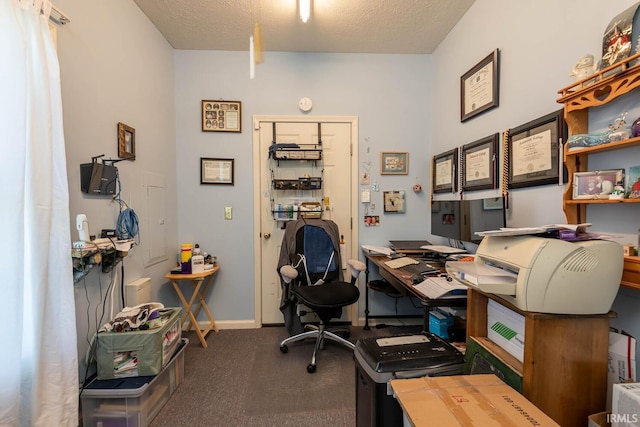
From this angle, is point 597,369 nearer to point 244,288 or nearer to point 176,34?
point 244,288

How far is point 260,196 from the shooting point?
271 centimetres

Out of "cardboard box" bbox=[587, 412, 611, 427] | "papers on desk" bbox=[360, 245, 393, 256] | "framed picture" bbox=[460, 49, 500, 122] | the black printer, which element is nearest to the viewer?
"cardboard box" bbox=[587, 412, 611, 427]

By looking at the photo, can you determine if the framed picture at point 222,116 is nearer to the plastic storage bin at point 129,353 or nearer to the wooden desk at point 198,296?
the wooden desk at point 198,296

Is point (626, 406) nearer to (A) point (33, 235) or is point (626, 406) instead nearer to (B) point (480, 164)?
(B) point (480, 164)

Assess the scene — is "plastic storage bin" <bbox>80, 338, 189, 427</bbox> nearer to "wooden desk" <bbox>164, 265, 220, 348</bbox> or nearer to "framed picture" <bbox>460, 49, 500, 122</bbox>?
"wooden desk" <bbox>164, 265, 220, 348</bbox>

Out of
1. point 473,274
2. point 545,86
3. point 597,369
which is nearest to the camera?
point 597,369

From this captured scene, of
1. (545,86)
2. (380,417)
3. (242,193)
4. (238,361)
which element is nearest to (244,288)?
(238,361)

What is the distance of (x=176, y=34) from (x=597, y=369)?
3.57 m

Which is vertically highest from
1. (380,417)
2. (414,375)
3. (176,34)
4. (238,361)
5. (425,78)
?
(176,34)

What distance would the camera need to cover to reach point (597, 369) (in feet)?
3.07

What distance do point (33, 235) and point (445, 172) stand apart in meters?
2.84

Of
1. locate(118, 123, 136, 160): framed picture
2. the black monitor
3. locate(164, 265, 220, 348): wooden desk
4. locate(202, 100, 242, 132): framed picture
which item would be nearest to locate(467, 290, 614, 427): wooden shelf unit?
the black monitor

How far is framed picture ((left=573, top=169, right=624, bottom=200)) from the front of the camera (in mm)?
1035

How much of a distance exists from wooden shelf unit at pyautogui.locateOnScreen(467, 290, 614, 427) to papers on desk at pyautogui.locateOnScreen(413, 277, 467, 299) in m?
0.41
